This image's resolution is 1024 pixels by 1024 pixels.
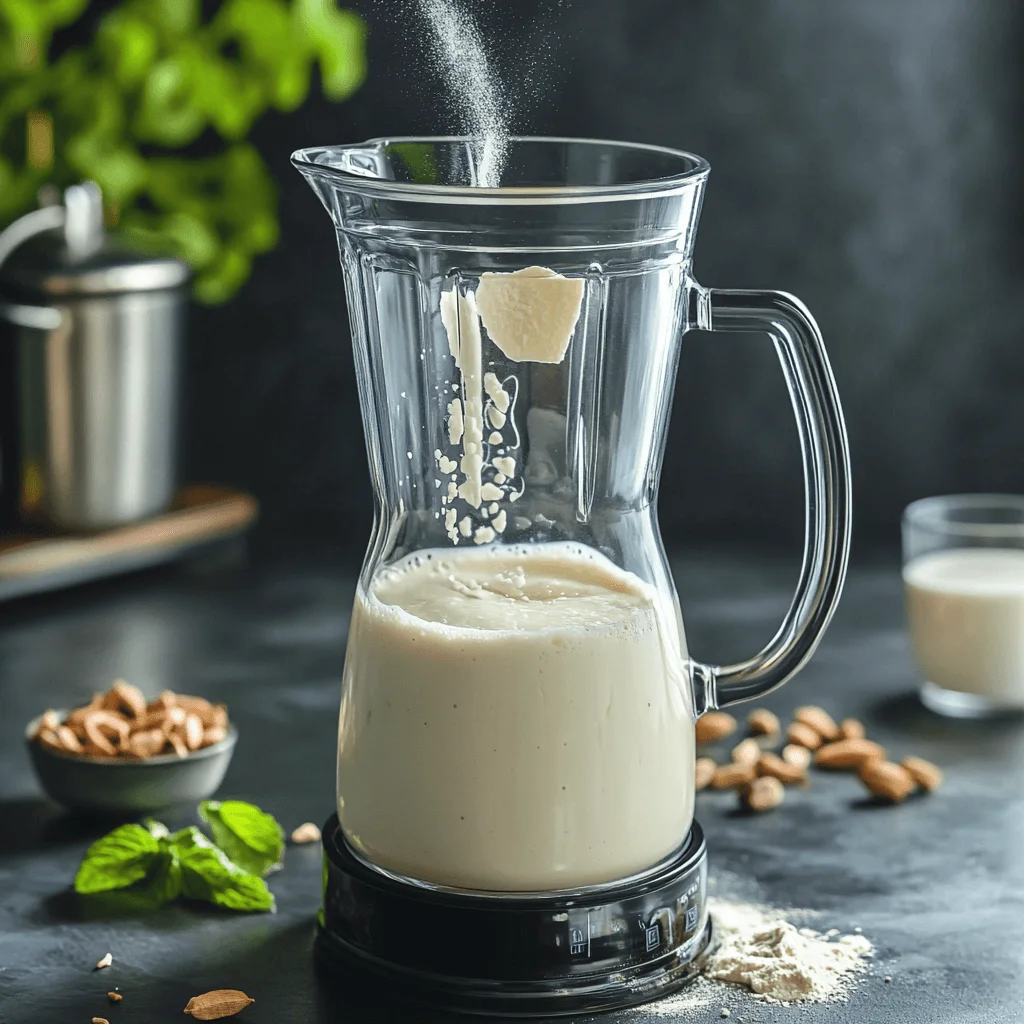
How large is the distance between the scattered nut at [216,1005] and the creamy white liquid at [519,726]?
109mm

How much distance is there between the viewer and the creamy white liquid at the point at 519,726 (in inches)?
34.8

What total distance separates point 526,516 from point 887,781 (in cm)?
48

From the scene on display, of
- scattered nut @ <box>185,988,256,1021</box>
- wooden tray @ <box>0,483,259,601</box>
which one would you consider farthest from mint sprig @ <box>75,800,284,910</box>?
wooden tray @ <box>0,483,259,601</box>

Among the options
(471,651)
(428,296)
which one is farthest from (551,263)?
(471,651)

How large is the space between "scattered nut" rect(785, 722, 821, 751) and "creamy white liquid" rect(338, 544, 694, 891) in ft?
1.49

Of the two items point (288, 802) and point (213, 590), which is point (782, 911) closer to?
point (288, 802)

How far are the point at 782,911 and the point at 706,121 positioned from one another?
44.2 inches

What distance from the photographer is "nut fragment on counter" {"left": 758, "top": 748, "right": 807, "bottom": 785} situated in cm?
131

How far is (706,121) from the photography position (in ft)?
6.40

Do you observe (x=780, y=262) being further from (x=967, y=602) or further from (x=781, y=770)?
(x=781, y=770)

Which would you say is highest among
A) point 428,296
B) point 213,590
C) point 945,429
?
point 428,296

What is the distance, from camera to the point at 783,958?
988mm

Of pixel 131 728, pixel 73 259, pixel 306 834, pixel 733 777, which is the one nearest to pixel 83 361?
pixel 73 259

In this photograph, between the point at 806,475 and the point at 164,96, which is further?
the point at 164,96
